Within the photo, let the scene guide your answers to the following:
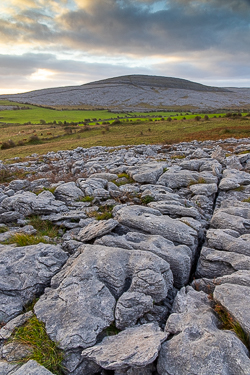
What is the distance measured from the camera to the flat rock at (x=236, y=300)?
5965mm

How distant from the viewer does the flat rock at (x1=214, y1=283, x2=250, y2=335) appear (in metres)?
5.96

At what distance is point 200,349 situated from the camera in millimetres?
5371

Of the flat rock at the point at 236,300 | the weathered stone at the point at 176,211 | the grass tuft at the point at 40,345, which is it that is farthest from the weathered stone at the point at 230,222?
the grass tuft at the point at 40,345

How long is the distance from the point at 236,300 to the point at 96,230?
231 inches

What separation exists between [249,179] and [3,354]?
17321 mm

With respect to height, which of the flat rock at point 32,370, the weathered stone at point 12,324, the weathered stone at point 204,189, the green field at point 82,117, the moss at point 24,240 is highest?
the green field at point 82,117

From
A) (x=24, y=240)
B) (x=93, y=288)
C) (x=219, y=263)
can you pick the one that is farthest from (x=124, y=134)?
(x=93, y=288)

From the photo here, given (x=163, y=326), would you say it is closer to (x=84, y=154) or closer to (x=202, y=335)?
(x=202, y=335)

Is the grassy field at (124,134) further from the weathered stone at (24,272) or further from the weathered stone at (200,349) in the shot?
the weathered stone at (200,349)

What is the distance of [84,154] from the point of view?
33250mm

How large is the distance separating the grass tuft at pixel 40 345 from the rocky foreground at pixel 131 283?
0.15 metres

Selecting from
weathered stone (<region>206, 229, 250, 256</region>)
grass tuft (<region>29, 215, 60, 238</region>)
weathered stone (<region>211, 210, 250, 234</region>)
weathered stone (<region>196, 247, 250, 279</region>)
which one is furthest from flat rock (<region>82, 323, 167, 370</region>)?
weathered stone (<region>211, 210, 250, 234</region>)

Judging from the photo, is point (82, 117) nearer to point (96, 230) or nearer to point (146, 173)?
point (146, 173)

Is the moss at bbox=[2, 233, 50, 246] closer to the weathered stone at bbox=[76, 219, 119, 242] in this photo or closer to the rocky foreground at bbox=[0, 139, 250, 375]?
the rocky foreground at bbox=[0, 139, 250, 375]
